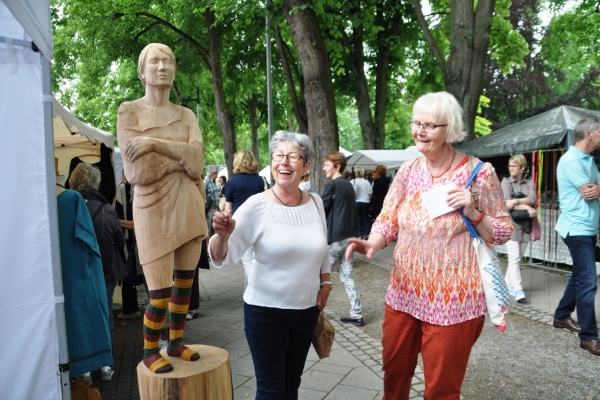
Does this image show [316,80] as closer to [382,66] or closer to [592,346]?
[592,346]

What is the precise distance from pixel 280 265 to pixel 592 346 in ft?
11.6

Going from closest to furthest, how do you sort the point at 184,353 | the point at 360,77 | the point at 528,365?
the point at 184,353 → the point at 528,365 → the point at 360,77

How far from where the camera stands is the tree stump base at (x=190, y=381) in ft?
9.09

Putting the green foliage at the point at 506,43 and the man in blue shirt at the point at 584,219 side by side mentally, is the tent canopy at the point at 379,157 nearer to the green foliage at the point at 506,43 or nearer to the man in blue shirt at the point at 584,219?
the green foliage at the point at 506,43

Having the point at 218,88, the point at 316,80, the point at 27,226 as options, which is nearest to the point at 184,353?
the point at 27,226

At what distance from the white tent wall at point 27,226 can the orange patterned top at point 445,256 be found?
2047 mm

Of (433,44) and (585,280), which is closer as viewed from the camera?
(585,280)

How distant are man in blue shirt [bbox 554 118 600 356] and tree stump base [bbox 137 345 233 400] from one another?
3.39 metres

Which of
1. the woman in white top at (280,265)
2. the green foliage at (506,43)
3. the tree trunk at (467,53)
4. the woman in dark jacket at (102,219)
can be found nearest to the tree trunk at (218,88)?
the tree trunk at (467,53)

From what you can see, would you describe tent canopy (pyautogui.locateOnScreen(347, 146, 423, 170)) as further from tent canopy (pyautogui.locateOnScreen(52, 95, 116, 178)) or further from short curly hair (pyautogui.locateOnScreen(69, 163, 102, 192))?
short curly hair (pyautogui.locateOnScreen(69, 163, 102, 192))

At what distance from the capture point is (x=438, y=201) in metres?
2.47

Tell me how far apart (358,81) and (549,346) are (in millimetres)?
11857

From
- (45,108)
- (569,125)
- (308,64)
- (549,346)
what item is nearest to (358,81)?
(308,64)

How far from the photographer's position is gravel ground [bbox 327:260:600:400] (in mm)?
3924
